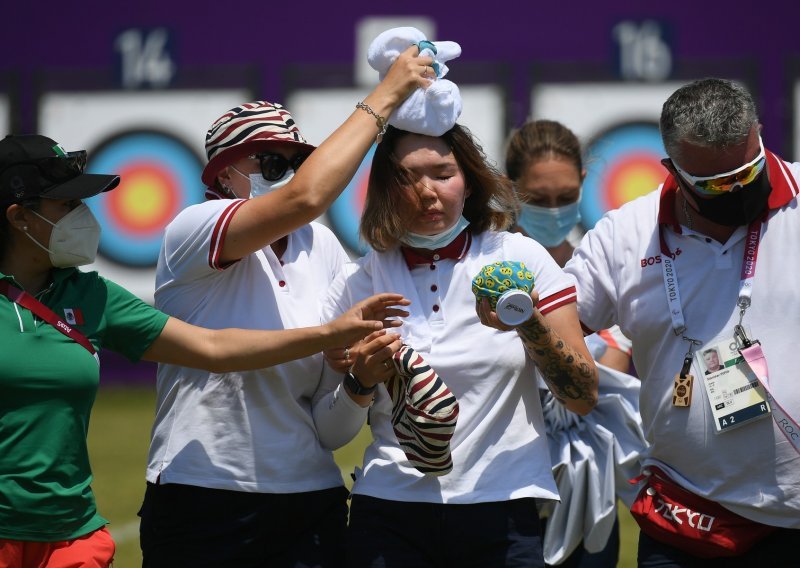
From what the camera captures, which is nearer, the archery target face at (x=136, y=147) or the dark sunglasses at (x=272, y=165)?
the dark sunglasses at (x=272, y=165)

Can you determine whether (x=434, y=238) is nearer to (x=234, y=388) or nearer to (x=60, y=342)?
(x=234, y=388)

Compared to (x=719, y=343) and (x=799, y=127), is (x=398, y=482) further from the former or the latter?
(x=799, y=127)

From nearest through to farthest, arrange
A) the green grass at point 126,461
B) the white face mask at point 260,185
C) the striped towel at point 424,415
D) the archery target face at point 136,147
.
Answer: the striped towel at point 424,415
the white face mask at point 260,185
the green grass at point 126,461
the archery target face at point 136,147

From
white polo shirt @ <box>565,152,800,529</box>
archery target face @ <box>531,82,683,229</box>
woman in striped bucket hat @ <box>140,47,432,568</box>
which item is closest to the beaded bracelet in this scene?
woman in striped bucket hat @ <box>140,47,432,568</box>

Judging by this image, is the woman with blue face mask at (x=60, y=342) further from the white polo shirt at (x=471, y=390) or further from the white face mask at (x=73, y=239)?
the white polo shirt at (x=471, y=390)

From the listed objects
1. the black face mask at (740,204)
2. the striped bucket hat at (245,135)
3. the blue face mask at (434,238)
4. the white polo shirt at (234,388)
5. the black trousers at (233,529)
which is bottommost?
the black trousers at (233,529)

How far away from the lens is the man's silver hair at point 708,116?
290 cm

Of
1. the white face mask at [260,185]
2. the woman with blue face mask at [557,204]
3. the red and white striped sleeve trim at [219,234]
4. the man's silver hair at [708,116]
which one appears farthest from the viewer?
the woman with blue face mask at [557,204]

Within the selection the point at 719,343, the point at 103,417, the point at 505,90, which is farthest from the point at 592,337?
the point at 505,90

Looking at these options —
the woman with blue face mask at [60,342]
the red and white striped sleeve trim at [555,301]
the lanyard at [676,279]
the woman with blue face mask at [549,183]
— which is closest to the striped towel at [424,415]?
the woman with blue face mask at [60,342]

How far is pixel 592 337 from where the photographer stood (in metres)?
4.04

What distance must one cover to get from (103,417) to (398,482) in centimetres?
723

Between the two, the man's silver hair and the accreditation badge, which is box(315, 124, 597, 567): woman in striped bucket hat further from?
the man's silver hair

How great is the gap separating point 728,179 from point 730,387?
1.60ft
